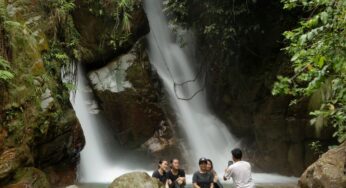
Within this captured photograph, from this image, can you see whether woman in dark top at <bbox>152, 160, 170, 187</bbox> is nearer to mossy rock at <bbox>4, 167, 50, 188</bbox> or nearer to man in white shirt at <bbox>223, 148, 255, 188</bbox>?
man in white shirt at <bbox>223, 148, 255, 188</bbox>

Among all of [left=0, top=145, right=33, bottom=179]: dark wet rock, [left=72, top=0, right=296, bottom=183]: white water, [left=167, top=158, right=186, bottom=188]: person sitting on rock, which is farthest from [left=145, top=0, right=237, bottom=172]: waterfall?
[left=167, top=158, right=186, bottom=188]: person sitting on rock

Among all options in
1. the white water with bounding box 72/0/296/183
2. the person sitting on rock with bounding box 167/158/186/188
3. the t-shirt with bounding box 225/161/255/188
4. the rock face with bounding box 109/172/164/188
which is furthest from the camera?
the white water with bounding box 72/0/296/183

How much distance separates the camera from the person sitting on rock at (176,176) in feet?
22.7

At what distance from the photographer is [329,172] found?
6508 millimetres

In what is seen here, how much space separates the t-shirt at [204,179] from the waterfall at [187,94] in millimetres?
8756

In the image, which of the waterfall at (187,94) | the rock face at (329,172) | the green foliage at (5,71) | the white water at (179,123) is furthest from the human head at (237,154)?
the waterfall at (187,94)

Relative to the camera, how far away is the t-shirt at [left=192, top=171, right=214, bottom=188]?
6340 millimetres

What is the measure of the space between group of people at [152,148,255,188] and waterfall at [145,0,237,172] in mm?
8022

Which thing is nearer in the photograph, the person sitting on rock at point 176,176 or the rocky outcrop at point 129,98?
the person sitting on rock at point 176,176

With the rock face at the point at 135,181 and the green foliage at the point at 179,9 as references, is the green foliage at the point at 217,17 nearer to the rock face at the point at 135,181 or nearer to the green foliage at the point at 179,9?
the green foliage at the point at 179,9

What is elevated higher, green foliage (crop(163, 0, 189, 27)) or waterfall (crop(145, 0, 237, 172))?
green foliage (crop(163, 0, 189, 27))

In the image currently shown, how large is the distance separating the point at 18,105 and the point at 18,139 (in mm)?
690

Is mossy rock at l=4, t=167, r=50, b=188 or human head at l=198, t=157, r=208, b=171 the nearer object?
human head at l=198, t=157, r=208, b=171

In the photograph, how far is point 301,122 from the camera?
1291 centimetres
